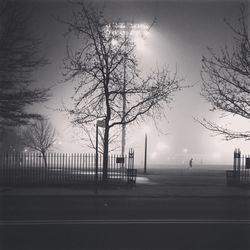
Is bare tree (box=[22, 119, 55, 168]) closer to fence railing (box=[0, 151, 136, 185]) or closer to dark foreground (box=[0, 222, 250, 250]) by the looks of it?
fence railing (box=[0, 151, 136, 185])

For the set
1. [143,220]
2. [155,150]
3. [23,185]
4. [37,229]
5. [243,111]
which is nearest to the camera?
[37,229]

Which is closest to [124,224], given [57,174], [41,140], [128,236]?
[128,236]

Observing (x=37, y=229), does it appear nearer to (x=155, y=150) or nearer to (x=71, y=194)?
(x=71, y=194)

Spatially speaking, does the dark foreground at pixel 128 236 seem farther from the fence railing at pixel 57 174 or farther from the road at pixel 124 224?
the fence railing at pixel 57 174

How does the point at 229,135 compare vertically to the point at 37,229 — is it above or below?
above

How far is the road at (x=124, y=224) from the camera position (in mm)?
8641

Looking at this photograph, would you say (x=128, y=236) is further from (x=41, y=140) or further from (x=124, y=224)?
(x=41, y=140)

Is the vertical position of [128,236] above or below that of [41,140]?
below

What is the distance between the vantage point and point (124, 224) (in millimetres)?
10859

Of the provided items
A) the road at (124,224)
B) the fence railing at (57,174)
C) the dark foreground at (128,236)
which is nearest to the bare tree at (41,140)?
the fence railing at (57,174)

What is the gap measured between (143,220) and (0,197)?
809cm

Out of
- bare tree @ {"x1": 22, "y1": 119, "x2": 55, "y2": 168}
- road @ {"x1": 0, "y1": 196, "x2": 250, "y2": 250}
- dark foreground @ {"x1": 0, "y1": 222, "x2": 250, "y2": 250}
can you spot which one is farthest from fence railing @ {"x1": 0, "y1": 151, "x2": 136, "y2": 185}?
dark foreground @ {"x1": 0, "y1": 222, "x2": 250, "y2": 250}

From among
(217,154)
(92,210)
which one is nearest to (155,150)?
(217,154)

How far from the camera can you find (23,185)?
21891 millimetres
